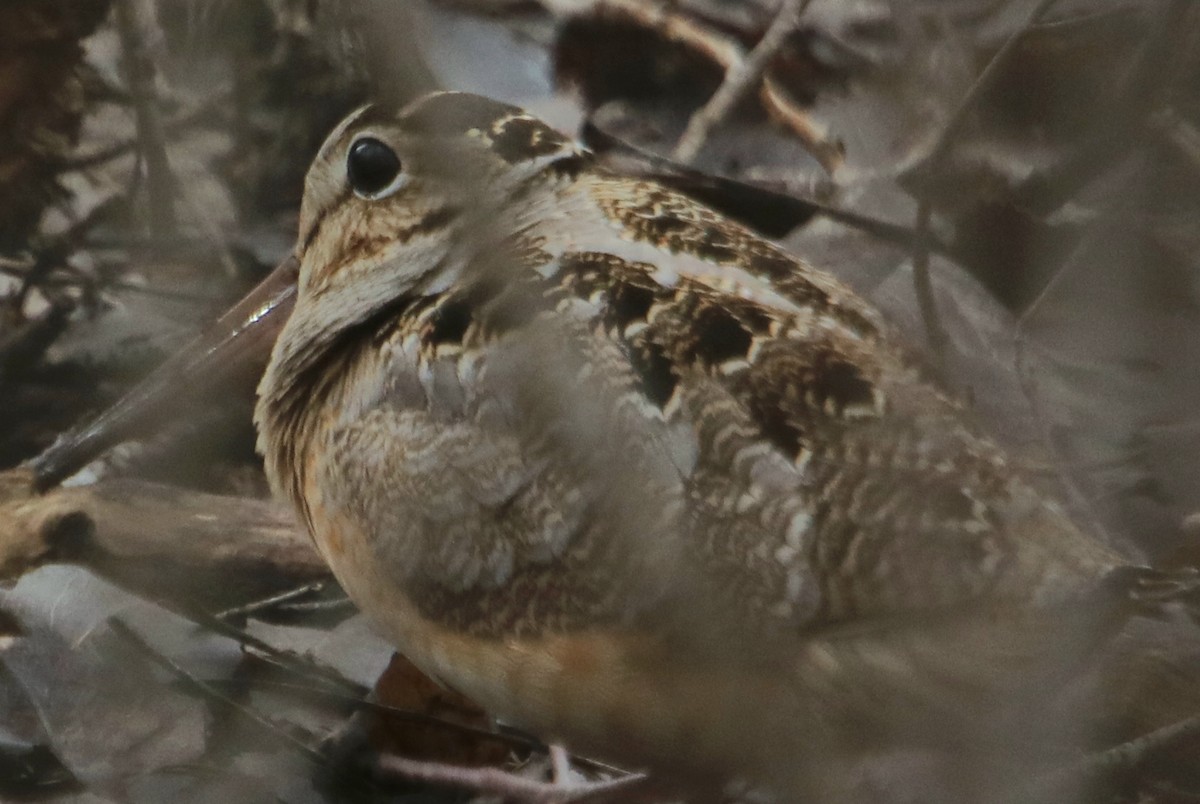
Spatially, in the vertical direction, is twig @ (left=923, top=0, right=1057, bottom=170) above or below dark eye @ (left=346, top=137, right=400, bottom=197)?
above

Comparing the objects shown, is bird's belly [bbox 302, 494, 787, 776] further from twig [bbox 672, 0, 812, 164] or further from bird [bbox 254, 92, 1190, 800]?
twig [bbox 672, 0, 812, 164]

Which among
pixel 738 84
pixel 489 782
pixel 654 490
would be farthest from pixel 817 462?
pixel 738 84

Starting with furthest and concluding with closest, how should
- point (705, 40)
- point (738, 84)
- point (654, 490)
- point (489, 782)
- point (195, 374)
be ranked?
point (705, 40)
point (738, 84)
point (195, 374)
point (489, 782)
point (654, 490)

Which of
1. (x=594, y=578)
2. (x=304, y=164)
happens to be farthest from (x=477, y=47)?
(x=594, y=578)

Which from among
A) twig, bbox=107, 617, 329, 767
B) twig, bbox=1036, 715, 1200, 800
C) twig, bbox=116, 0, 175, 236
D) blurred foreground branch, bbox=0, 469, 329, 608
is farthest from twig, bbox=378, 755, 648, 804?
twig, bbox=116, 0, 175, 236

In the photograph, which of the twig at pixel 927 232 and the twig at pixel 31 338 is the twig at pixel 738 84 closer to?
the twig at pixel 927 232

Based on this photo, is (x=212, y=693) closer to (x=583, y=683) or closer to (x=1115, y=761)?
(x=583, y=683)
